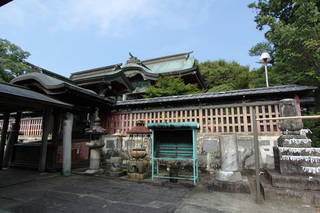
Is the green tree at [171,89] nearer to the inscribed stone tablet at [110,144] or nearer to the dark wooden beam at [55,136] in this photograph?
the inscribed stone tablet at [110,144]

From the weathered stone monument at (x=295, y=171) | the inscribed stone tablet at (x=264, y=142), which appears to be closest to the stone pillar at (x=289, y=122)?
the weathered stone monument at (x=295, y=171)

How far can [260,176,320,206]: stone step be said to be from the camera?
3.47m

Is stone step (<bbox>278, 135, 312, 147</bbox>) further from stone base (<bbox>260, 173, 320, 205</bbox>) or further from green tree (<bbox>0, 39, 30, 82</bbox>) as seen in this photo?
green tree (<bbox>0, 39, 30, 82</bbox>)

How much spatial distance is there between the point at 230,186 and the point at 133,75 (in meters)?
12.1

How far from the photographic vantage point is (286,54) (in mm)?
6949

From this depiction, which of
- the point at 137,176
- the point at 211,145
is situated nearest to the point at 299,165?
the point at 211,145

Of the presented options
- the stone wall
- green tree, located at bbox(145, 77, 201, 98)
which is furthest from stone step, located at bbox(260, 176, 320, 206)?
green tree, located at bbox(145, 77, 201, 98)

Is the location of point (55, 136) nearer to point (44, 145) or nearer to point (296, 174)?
point (44, 145)

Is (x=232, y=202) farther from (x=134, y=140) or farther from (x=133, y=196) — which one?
(x=134, y=140)

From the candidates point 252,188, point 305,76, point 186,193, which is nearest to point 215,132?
point 252,188

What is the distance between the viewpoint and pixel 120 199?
3891 mm

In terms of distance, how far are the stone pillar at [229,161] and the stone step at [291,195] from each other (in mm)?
786

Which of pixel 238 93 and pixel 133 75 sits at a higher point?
pixel 133 75

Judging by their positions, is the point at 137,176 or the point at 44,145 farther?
the point at 44,145
